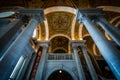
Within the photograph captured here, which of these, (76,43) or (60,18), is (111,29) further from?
(60,18)

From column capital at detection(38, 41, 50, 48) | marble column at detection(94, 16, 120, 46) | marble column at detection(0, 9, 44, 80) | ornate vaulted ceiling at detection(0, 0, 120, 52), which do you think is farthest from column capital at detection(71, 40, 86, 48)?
marble column at detection(0, 9, 44, 80)

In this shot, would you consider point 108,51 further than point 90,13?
No

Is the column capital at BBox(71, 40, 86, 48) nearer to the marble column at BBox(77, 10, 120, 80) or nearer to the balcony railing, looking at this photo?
the balcony railing

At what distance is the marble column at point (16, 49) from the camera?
4.29 meters

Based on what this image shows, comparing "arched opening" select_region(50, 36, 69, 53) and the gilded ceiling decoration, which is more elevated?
"arched opening" select_region(50, 36, 69, 53)

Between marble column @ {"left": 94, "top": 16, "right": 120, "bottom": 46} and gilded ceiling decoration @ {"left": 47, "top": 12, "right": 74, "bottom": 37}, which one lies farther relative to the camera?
gilded ceiling decoration @ {"left": 47, "top": 12, "right": 74, "bottom": 37}

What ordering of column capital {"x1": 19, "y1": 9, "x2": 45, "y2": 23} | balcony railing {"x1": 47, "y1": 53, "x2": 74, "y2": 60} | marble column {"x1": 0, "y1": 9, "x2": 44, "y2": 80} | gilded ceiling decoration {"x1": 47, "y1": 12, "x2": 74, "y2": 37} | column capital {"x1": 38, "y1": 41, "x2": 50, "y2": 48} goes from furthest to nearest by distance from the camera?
gilded ceiling decoration {"x1": 47, "y1": 12, "x2": 74, "y2": 37}
column capital {"x1": 38, "y1": 41, "x2": 50, "y2": 48}
balcony railing {"x1": 47, "y1": 53, "x2": 74, "y2": 60}
column capital {"x1": 19, "y1": 9, "x2": 45, "y2": 23}
marble column {"x1": 0, "y1": 9, "x2": 44, "y2": 80}

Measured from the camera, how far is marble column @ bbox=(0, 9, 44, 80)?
4289mm

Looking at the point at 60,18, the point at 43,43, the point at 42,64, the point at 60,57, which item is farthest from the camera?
the point at 60,18

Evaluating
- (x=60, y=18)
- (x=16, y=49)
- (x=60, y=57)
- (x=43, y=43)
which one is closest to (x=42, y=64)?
(x=60, y=57)

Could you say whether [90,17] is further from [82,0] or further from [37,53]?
[37,53]

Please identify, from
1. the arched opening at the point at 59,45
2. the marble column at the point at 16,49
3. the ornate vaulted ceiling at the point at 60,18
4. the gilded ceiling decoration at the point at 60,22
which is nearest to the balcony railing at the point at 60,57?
the ornate vaulted ceiling at the point at 60,18

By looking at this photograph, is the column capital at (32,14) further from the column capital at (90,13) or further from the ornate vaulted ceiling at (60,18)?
the column capital at (90,13)

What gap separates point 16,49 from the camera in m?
5.35
